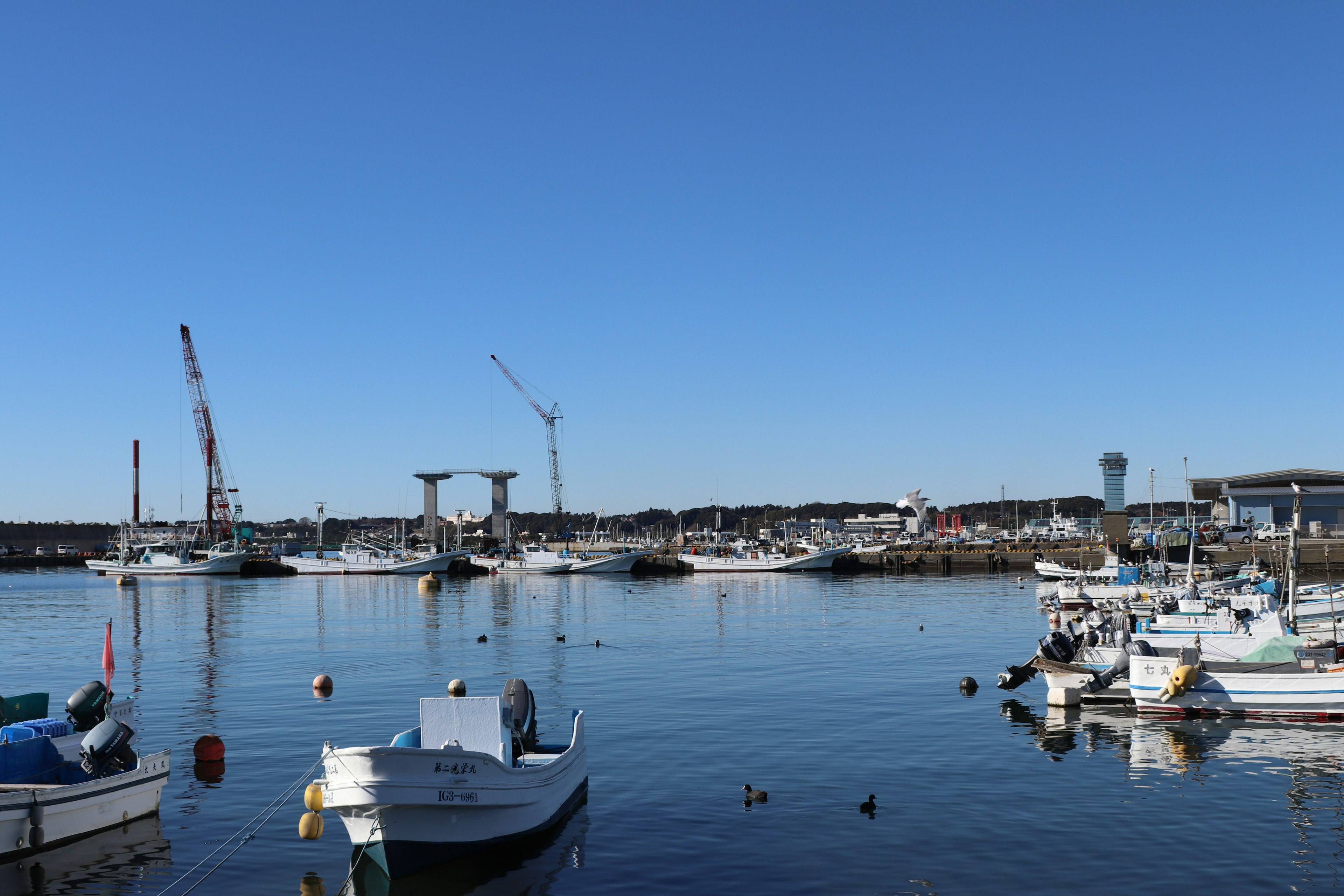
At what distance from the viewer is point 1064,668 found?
37875 millimetres

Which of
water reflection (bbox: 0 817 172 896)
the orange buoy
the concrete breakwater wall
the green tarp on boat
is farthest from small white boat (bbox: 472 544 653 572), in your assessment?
water reflection (bbox: 0 817 172 896)

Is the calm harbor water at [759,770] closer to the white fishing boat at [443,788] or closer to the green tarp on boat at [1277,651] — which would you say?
the white fishing boat at [443,788]

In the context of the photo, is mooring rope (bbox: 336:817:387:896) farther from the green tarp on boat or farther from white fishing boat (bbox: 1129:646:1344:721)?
the green tarp on boat

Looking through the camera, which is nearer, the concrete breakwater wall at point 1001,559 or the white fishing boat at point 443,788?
the white fishing boat at point 443,788

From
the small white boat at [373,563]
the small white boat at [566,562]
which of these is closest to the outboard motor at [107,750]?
the small white boat at [566,562]

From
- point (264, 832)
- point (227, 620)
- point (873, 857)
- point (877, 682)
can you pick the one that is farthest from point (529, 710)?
point (227, 620)

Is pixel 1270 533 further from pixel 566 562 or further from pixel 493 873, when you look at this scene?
pixel 493 873

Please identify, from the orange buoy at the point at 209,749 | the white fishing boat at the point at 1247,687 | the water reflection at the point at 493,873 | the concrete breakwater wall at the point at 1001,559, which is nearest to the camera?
the water reflection at the point at 493,873

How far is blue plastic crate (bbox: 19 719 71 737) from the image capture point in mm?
24234

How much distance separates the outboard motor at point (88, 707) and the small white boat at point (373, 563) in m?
150

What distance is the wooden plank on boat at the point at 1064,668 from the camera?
37781mm

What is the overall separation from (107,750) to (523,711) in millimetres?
9077

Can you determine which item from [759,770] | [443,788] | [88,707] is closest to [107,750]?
[88,707]

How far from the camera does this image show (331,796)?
19.0 metres
